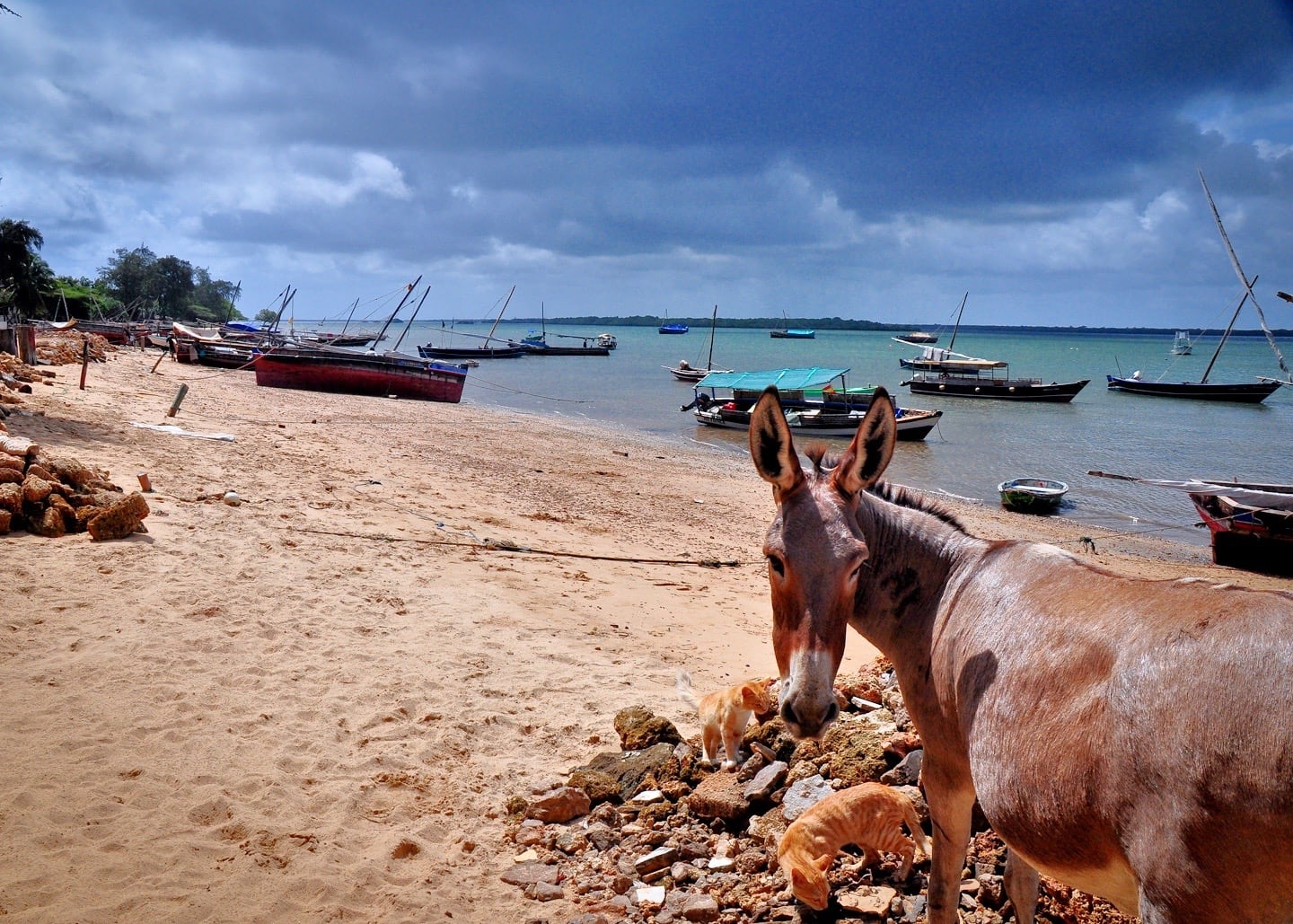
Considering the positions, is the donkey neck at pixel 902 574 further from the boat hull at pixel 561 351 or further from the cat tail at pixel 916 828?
the boat hull at pixel 561 351

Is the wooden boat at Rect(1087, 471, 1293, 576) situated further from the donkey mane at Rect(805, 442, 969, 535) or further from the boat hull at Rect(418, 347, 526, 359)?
the boat hull at Rect(418, 347, 526, 359)

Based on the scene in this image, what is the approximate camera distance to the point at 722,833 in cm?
455

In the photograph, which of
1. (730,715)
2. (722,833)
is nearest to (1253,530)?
(730,715)

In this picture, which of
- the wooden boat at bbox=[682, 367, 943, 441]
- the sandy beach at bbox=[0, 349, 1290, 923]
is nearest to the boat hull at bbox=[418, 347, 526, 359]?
the wooden boat at bbox=[682, 367, 943, 441]

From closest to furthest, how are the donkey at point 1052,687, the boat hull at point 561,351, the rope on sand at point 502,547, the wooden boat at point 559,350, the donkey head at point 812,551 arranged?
the donkey at point 1052,687 < the donkey head at point 812,551 < the rope on sand at point 502,547 < the boat hull at point 561,351 < the wooden boat at point 559,350

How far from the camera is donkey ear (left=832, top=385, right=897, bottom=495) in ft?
8.81

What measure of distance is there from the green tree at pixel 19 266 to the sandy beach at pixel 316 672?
27590 mm

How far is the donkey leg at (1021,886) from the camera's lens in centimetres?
307

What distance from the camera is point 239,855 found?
14.2ft

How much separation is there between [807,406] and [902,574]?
2899 centimetres

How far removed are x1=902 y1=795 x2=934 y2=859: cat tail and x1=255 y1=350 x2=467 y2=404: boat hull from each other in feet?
112

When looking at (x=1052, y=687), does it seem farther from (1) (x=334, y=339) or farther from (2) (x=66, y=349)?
(1) (x=334, y=339)

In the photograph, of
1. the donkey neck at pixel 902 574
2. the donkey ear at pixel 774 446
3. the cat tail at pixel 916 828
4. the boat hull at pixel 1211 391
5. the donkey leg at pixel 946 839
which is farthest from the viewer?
the boat hull at pixel 1211 391

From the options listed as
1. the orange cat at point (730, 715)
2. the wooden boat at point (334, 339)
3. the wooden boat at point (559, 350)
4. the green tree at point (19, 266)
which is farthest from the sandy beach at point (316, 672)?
the wooden boat at point (559, 350)
